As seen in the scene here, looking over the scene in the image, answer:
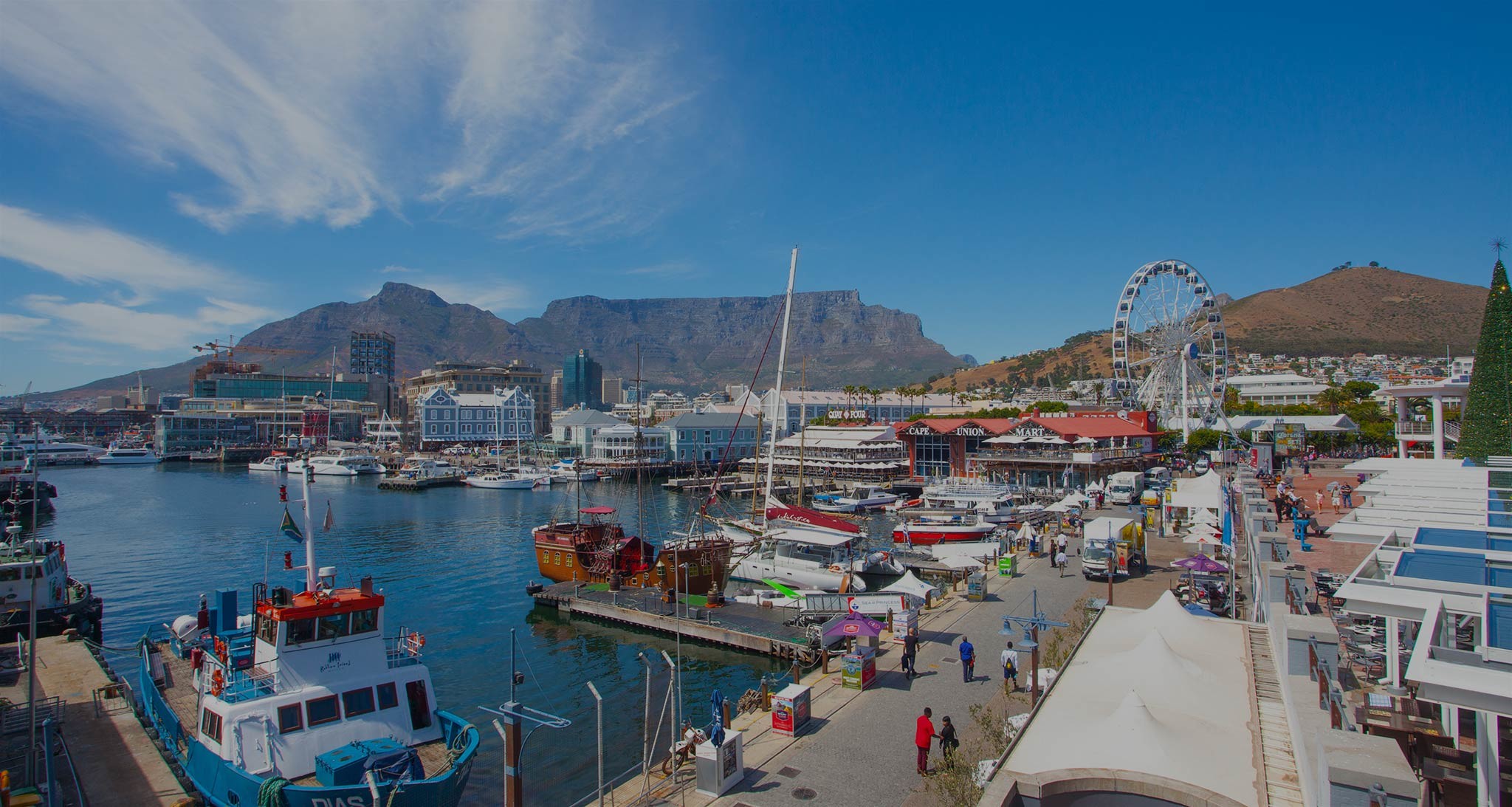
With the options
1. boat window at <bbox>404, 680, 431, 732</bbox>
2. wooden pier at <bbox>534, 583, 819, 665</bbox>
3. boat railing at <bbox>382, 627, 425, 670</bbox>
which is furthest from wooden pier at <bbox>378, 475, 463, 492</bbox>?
boat window at <bbox>404, 680, 431, 732</bbox>

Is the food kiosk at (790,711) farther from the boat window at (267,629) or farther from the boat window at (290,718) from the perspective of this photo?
the boat window at (267,629)

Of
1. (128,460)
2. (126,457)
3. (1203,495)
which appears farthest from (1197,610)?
(128,460)

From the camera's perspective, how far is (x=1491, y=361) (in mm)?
24562

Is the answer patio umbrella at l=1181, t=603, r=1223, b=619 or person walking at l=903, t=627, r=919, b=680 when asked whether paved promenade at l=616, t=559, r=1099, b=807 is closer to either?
person walking at l=903, t=627, r=919, b=680

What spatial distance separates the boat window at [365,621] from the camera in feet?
43.3

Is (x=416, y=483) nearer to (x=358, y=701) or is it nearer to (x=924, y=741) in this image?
(x=358, y=701)

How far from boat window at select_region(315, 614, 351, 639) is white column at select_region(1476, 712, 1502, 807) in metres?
14.8

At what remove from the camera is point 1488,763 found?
6.77 metres

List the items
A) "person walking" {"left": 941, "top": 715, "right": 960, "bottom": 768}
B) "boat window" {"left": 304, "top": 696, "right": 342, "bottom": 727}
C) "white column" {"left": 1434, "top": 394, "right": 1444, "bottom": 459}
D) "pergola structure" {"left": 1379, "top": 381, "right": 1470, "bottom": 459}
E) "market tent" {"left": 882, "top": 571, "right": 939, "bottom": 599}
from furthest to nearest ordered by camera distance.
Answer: "white column" {"left": 1434, "top": 394, "right": 1444, "bottom": 459} < "pergola structure" {"left": 1379, "top": 381, "right": 1470, "bottom": 459} < "market tent" {"left": 882, "top": 571, "right": 939, "bottom": 599} < "boat window" {"left": 304, "top": 696, "right": 342, "bottom": 727} < "person walking" {"left": 941, "top": 715, "right": 960, "bottom": 768}

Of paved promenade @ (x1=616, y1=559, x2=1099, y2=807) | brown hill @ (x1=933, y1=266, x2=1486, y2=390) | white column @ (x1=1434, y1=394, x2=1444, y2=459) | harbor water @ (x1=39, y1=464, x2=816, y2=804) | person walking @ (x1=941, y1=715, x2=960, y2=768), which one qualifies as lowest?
harbor water @ (x1=39, y1=464, x2=816, y2=804)

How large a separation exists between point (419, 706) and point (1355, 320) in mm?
212147

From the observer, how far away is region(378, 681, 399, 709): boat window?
13047 mm

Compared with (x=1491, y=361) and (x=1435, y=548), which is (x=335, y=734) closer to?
(x=1435, y=548)

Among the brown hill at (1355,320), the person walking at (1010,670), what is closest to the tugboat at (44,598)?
the person walking at (1010,670)
